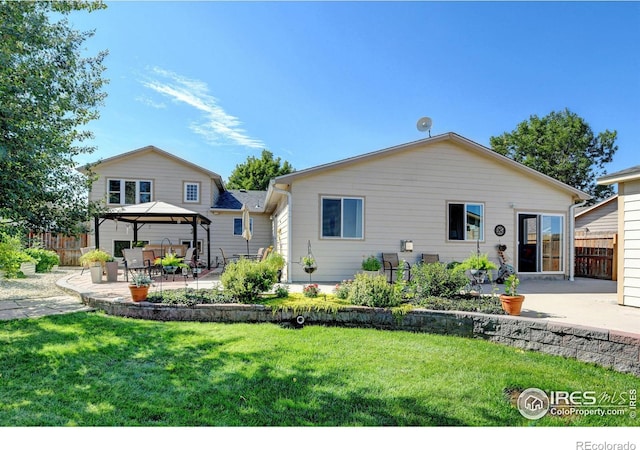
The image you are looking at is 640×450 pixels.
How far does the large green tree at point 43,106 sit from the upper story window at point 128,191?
11.4 m

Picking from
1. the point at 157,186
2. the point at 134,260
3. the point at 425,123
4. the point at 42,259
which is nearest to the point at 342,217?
the point at 425,123

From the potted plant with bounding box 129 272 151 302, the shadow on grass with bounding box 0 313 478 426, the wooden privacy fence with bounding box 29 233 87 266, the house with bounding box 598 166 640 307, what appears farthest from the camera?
the wooden privacy fence with bounding box 29 233 87 266

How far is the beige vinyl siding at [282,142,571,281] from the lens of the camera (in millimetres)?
9375

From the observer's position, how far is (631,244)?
621 cm

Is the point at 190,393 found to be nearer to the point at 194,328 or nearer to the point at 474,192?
the point at 194,328

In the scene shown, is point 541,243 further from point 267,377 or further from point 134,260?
point 134,260

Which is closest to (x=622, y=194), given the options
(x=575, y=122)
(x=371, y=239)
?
(x=371, y=239)

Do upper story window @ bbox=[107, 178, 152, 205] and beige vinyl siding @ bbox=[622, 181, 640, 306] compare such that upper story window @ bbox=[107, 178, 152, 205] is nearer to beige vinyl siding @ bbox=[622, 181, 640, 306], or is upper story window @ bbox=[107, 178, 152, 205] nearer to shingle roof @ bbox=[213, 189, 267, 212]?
shingle roof @ bbox=[213, 189, 267, 212]

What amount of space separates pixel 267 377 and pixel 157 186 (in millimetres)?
15157

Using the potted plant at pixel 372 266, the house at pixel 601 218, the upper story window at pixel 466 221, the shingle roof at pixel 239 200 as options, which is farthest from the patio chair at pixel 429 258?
the house at pixel 601 218

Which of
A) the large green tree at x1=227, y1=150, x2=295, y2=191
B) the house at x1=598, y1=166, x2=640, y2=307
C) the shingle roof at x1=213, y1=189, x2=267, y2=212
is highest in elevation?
the large green tree at x1=227, y1=150, x2=295, y2=191

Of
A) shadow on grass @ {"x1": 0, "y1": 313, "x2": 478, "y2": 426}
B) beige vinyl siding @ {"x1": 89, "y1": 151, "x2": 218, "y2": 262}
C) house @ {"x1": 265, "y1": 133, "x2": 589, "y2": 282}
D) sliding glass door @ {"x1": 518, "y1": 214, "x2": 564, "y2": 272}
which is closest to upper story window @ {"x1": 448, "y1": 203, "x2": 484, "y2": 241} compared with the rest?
house @ {"x1": 265, "y1": 133, "x2": 589, "y2": 282}

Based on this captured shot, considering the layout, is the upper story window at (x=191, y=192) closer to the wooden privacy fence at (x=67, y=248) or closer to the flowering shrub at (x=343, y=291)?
the wooden privacy fence at (x=67, y=248)
